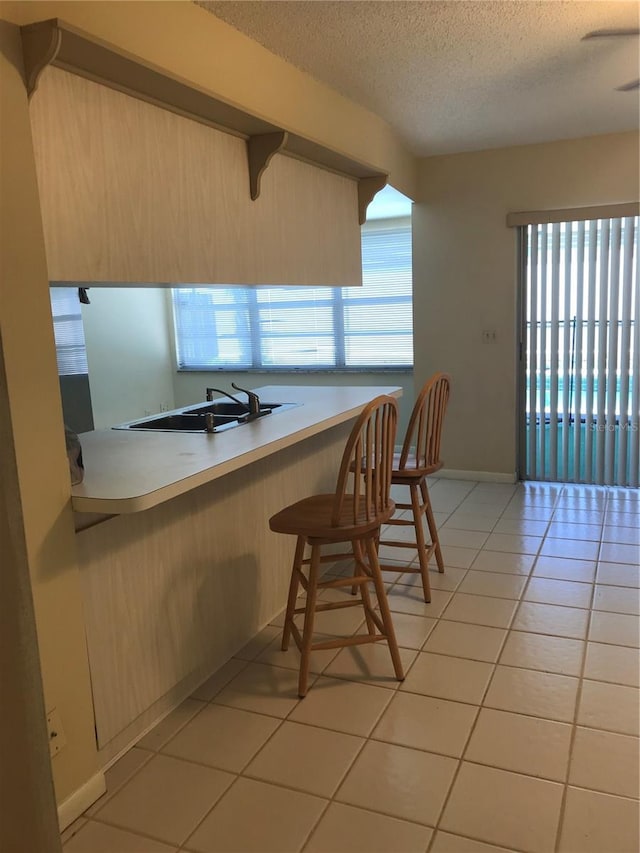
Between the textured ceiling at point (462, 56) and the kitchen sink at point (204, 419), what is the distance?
5.10 ft

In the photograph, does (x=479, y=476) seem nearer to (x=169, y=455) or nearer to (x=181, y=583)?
(x=181, y=583)

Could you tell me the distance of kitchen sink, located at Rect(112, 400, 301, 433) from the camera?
9.21ft

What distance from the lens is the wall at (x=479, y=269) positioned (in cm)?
463

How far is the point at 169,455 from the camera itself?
222 centimetres

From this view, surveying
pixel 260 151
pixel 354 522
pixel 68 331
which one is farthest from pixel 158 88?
pixel 68 331

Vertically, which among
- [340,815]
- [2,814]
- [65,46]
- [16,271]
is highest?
[65,46]

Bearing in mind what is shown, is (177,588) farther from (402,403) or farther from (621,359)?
(402,403)

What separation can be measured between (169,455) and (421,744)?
121cm

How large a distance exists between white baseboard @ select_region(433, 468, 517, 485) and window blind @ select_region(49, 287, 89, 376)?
2723 millimetres

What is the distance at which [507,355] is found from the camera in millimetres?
4953

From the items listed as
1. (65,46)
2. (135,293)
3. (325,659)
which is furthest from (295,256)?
(135,293)

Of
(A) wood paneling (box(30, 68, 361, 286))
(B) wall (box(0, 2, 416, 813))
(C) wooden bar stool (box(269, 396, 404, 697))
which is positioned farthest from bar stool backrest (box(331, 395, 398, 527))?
(B) wall (box(0, 2, 416, 813))

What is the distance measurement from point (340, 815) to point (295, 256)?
2345mm

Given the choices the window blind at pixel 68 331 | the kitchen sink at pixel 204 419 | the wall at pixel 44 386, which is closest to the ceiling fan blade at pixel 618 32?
the wall at pixel 44 386
